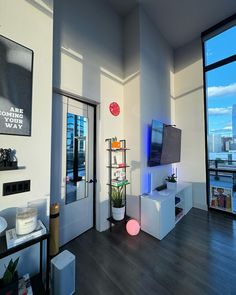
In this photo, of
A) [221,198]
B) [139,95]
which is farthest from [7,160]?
[221,198]

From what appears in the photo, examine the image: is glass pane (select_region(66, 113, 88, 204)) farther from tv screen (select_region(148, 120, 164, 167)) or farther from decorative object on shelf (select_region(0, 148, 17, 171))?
tv screen (select_region(148, 120, 164, 167))

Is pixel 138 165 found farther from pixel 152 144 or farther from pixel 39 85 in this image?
pixel 39 85

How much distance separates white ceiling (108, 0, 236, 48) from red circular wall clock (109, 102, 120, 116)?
194 cm

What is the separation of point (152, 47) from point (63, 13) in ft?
6.18

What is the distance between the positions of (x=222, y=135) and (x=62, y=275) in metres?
3.82

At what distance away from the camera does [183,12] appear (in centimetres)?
309

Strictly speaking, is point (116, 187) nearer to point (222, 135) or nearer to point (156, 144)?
point (156, 144)

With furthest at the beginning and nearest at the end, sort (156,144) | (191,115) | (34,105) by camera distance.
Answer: (191,115), (156,144), (34,105)

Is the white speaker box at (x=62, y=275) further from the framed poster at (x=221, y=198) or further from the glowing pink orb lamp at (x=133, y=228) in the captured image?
the framed poster at (x=221, y=198)

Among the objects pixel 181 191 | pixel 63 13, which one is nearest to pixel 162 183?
pixel 181 191

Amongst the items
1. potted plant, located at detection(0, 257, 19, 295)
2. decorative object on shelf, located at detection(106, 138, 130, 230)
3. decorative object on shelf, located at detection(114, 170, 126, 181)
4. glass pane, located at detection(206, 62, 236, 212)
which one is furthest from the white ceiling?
potted plant, located at detection(0, 257, 19, 295)

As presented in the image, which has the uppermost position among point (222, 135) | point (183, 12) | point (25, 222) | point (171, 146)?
point (183, 12)

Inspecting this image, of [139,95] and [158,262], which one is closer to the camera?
[158,262]

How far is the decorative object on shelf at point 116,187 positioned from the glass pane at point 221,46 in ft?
9.82
